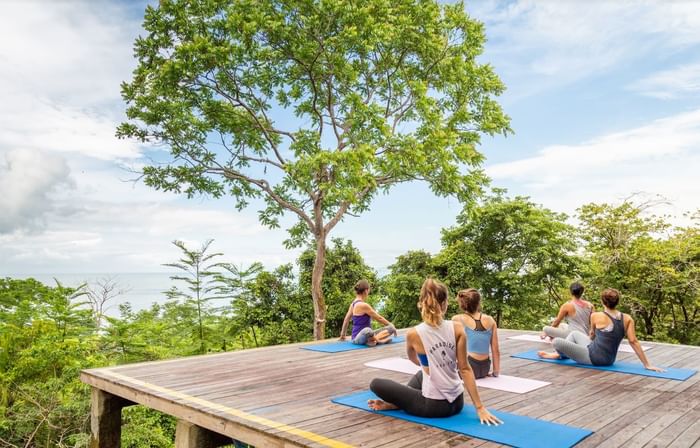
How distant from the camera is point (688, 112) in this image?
1034 centimetres

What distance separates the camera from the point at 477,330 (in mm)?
4562

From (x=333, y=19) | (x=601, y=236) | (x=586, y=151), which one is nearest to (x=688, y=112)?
(x=586, y=151)

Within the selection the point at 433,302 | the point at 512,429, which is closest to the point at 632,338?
the point at 512,429

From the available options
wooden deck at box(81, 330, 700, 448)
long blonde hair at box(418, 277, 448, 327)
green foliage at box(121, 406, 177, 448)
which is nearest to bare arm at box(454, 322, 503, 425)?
long blonde hair at box(418, 277, 448, 327)

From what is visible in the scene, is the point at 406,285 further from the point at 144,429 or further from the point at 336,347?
the point at 144,429

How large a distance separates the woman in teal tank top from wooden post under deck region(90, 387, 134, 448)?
368 cm

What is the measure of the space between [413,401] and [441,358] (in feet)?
1.42

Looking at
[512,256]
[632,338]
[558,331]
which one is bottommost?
[558,331]

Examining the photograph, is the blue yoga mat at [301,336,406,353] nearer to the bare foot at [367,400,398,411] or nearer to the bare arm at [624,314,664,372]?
the bare foot at [367,400,398,411]

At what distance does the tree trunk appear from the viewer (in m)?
10.6

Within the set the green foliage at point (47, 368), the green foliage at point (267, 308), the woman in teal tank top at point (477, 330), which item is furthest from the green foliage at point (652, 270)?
the green foliage at point (47, 368)

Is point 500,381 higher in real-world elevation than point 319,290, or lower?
lower

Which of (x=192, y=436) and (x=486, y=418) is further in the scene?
(x=192, y=436)

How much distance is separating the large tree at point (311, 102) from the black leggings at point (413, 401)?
20.0ft
